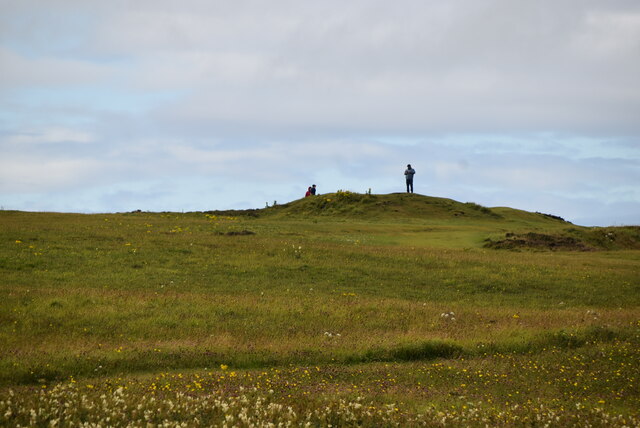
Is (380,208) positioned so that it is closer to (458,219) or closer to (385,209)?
(385,209)

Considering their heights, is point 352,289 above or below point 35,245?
below

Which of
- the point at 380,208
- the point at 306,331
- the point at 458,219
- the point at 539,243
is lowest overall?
the point at 306,331

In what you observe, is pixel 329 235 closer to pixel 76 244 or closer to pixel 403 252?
pixel 403 252

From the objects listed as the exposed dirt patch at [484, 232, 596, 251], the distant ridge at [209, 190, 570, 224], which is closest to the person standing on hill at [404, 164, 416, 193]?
the distant ridge at [209, 190, 570, 224]

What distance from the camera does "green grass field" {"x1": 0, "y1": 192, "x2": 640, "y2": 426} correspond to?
1266 cm

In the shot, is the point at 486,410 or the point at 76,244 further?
the point at 76,244

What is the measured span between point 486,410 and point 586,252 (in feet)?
103

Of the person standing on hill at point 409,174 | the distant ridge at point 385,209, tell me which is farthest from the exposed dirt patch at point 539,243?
the person standing on hill at point 409,174

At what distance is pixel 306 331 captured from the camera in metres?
19.8

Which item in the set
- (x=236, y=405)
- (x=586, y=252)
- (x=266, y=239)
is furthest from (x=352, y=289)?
(x=586, y=252)

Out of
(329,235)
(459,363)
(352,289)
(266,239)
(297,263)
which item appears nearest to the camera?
(459,363)

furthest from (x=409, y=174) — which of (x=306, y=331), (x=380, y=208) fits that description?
(x=306, y=331)

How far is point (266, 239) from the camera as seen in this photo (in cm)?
3888

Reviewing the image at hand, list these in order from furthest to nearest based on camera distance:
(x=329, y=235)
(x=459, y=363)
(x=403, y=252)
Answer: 1. (x=329, y=235)
2. (x=403, y=252)
3. (x=459, y=363)
